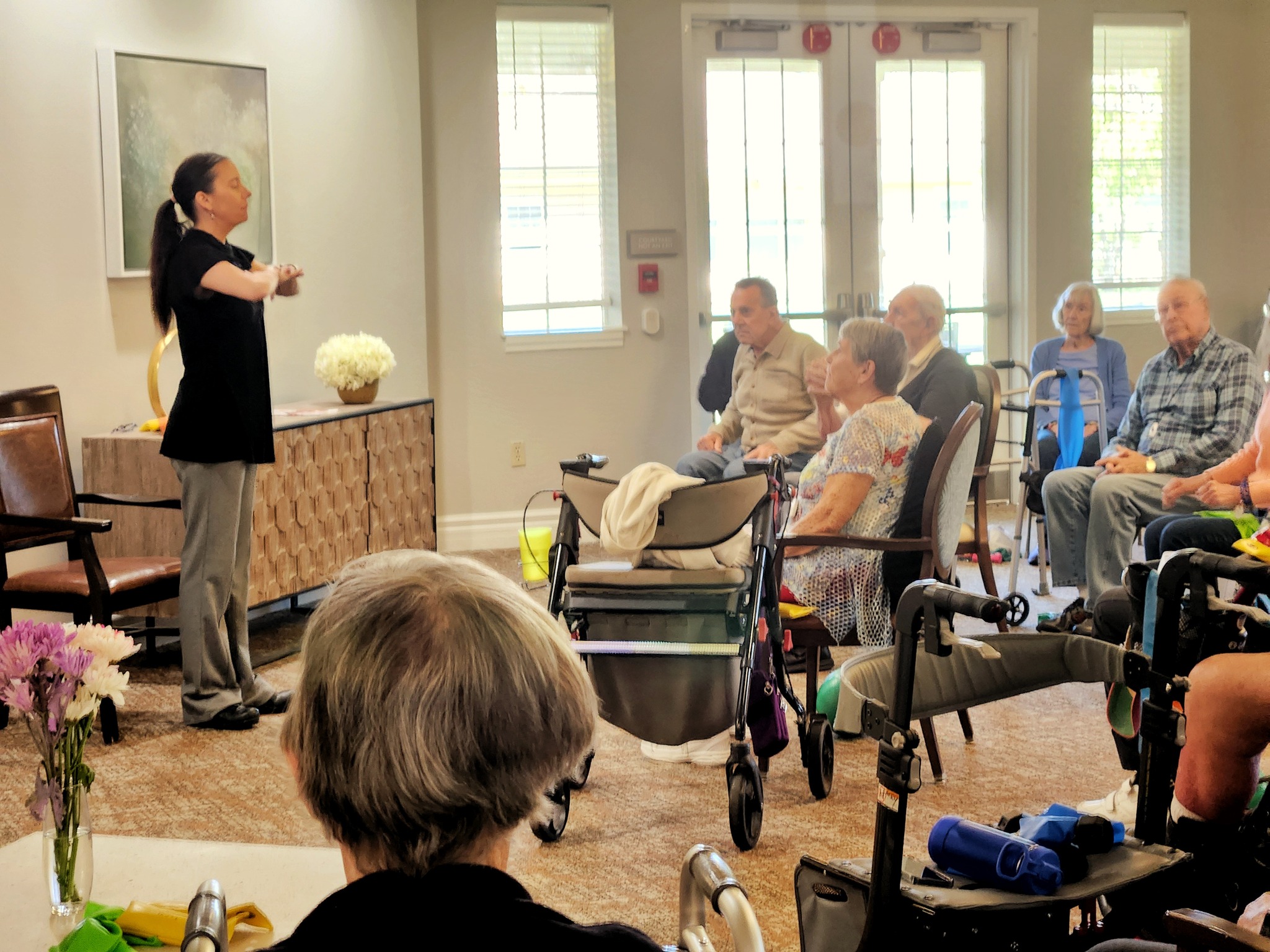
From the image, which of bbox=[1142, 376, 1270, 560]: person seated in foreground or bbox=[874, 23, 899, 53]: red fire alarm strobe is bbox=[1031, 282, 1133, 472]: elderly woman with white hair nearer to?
bbox=[1142, 376, 1270, 560]: person seated in foreground

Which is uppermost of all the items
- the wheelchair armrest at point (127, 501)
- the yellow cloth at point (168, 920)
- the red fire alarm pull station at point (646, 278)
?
the red fire alarm pull station at point (646, 278)

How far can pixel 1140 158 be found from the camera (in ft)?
24.6

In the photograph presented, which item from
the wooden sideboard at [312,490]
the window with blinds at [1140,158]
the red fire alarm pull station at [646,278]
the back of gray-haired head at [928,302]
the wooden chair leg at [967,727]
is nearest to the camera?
the wooden chair leg at [967,727]

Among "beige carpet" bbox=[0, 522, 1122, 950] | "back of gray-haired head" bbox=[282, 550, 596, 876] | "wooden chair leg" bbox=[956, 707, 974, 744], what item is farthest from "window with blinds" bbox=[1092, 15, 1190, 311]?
"back of gray-haired head" bbox=[282, 550, 596, 876]

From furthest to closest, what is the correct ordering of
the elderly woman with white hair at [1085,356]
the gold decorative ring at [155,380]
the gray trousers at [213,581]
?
the elderly woman with white hair at [1085,356] → the gold decorative ring at [155,380] → the gray trousers at [213,581]

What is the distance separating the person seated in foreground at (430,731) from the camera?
92 centimetres

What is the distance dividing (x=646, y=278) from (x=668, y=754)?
377 cm

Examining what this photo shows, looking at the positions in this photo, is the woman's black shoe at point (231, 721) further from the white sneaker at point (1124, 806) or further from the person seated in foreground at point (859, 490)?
the white sneaker at point (1124, 806)

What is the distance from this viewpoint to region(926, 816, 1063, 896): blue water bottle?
5.67ft

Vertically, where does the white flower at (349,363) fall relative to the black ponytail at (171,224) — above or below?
below

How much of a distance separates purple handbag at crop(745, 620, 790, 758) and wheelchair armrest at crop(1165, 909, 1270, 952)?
5.86ft

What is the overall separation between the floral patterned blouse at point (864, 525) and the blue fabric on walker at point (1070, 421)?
2117 millimetres

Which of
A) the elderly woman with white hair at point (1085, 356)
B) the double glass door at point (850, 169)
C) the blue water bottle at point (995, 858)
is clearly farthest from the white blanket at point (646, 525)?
the double glass door at point (850, 169)

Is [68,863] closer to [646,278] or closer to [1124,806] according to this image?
[1124,806]
